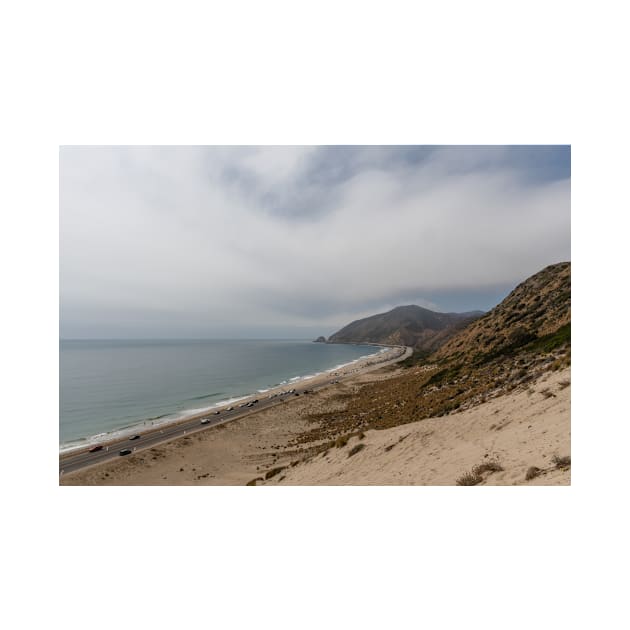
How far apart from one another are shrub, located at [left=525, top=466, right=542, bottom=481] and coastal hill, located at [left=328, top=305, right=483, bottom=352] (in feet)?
240

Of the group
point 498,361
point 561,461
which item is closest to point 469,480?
point 561,461

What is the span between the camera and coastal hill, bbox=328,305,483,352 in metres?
89.3

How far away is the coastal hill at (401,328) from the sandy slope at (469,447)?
70.7 m

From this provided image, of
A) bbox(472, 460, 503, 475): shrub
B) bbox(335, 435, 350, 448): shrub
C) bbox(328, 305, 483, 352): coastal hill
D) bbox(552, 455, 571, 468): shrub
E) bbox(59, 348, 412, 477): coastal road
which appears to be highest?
bbox(328, 305, 483, 352): coastal hill

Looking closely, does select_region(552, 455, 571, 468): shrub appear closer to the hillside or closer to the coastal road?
the hillside

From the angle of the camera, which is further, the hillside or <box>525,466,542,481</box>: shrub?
the hillside

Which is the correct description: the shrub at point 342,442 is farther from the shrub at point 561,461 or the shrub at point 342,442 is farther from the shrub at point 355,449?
the shrub at point 561,461

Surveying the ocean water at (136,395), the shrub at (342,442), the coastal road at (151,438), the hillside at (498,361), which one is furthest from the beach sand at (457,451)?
the ocean water at (136,395)

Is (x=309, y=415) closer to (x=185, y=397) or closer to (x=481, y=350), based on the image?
(x=481, y=350)

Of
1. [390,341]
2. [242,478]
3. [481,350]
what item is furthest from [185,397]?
[390,341]

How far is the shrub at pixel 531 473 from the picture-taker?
139 inches

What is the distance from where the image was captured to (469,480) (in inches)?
152

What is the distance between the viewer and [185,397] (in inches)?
1155

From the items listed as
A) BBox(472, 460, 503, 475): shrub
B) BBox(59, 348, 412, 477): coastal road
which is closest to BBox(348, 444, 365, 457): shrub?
BBox(472, 460, 503, 475): shrub
